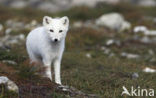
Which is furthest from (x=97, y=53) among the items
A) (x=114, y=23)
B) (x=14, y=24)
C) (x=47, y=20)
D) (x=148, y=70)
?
(x=14, y=24)

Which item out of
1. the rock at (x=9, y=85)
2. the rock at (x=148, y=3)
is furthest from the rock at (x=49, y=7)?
the rock at (x=9, y=85)

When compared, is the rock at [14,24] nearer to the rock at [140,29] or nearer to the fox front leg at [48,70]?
the rock at [140,29]

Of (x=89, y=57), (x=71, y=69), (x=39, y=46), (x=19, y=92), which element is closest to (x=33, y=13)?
(x=89, y=57)

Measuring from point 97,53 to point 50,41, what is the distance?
22.0 ft

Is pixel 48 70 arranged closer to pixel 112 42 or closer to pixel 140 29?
pixel 112 42

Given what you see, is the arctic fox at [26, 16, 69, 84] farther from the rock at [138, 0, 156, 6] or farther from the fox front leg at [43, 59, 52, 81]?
the rock at [138, 0, 156, 6]

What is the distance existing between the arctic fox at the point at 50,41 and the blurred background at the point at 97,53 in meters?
0.54

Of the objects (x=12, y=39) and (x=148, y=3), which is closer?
(x=12, y=39)

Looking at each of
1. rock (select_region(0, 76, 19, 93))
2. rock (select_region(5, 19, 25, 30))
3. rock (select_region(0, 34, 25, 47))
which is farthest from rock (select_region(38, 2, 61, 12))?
rock (select_region(0, 76, 19, 93))

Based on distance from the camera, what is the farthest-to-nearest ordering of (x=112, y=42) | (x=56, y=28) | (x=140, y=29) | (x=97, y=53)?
(x=140, y=29) → (x=112, y=42) → (x=97, y=53) → (x=56, y=28)

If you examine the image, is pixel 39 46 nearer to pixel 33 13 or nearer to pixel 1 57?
pixel 1 57

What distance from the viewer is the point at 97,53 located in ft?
51.2

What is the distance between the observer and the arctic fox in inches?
341

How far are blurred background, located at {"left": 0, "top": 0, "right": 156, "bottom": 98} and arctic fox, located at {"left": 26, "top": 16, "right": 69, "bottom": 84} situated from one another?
0.54 meters
